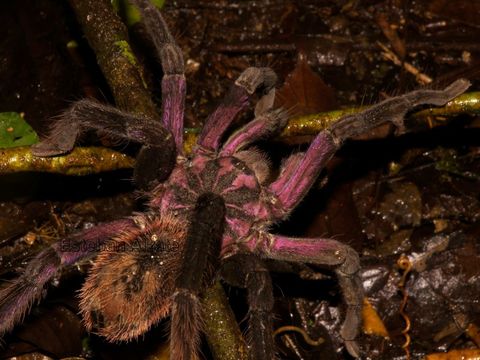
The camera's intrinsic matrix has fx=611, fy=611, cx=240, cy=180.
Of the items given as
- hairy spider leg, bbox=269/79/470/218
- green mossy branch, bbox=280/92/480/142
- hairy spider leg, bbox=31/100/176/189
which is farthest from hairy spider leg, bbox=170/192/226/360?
green mossy branch, bbox=280/92/480/142

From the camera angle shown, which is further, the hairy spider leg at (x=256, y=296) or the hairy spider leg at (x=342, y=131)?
the hairy spider leg at (x=342, y=131)

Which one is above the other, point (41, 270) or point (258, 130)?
point (258, 130)

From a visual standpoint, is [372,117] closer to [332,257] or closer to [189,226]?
[332,257]

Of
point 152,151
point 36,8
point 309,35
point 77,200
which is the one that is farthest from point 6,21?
point 309,35

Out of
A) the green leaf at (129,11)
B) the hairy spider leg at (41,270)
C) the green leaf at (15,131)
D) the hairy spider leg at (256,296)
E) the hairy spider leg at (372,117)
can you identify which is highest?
the green leaf at (129,11)

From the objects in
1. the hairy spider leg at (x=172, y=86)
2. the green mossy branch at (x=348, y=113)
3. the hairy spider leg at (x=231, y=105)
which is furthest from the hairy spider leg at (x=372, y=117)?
the hairy spider leg at (x=172, y=86)

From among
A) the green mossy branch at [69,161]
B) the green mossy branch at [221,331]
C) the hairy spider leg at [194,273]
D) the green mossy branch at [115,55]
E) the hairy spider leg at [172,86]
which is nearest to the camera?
the hairy spider leg at [194,273]

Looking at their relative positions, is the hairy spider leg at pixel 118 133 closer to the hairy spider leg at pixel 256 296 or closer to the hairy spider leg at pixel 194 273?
the hairy spider leg at pixel 194 273


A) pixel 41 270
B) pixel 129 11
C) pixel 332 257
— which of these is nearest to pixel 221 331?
pixel 332 257
